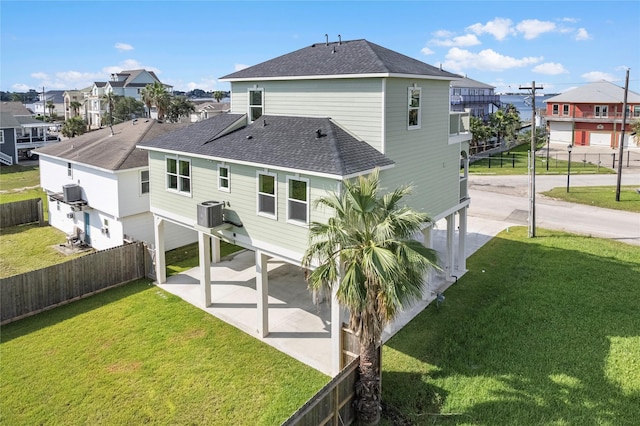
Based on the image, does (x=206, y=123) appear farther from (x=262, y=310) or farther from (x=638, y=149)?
→ (x=638, y=149)

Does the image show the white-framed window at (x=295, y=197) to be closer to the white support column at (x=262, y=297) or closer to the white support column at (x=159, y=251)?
the white support column at (x=262, y=297)

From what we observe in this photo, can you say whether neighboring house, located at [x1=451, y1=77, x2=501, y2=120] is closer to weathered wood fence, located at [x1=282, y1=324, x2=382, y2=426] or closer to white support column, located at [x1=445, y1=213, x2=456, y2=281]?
white support column, located at [x1=445, y1=213, x2=456, y2=281]

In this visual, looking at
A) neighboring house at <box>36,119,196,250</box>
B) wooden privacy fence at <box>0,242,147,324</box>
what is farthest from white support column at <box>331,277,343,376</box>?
neighboring house at <box>36,119,196,250</box>

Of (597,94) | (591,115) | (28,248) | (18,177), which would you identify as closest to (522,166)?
(591,115)

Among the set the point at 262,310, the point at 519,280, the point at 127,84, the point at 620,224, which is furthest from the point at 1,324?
the point at 127,84

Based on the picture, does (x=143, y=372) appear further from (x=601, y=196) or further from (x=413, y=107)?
(x=601, y=196)
